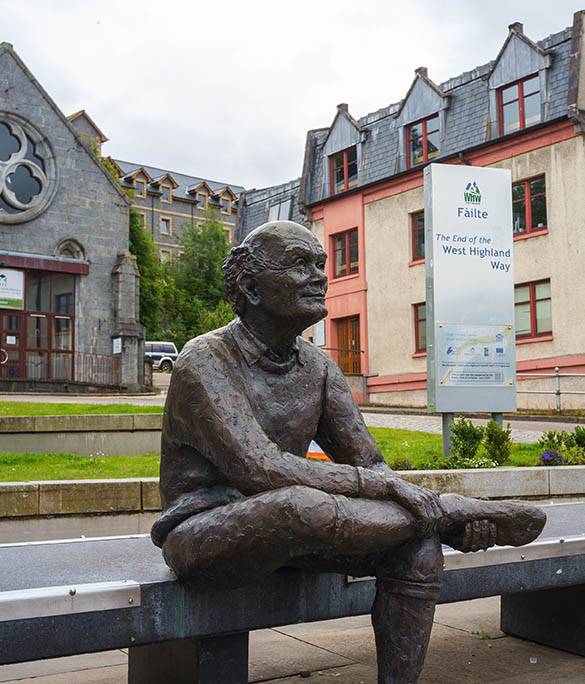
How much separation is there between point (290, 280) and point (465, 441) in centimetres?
722

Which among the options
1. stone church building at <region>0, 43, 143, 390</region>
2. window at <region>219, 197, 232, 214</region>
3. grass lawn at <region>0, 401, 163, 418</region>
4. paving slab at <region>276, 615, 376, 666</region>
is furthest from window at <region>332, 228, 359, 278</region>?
window at <region>219, 197, 232, 214</region>

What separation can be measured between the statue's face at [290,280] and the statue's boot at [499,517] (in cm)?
86

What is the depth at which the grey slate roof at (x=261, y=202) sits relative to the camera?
1470 inches

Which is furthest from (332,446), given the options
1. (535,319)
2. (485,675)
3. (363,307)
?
(363,307)

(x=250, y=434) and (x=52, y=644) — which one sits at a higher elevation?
(x=250, y=434)

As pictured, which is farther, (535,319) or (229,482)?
(535,319)

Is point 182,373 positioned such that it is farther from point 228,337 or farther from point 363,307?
point 363,307

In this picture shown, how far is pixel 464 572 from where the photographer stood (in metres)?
3.70

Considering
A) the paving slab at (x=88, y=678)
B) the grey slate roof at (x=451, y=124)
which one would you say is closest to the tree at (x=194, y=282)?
the grey slate roof at (x=451, y=124)

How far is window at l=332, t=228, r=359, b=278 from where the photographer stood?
3119cm

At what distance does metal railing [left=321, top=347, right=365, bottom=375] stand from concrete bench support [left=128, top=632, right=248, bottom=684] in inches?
1044

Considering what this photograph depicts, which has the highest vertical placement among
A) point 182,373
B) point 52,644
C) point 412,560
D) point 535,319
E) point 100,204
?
point 100,204

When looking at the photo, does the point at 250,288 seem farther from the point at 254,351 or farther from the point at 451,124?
the point at 451,124

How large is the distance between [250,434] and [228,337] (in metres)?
0.49
